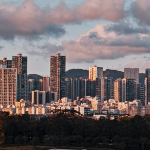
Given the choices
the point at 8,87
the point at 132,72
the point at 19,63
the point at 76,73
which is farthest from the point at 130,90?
the point at 76,73

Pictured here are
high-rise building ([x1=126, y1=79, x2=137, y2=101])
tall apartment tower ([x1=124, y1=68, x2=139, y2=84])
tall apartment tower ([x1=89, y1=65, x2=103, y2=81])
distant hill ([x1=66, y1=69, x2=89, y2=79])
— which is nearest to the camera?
high-rise building ([x1=126, y1=79, x2=137, y2=101])

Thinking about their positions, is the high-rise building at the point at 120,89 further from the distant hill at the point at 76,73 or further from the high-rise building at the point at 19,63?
the distant hill at the point at 76,73

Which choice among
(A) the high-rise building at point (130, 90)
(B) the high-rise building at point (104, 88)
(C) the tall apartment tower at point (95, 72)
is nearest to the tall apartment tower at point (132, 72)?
(C) the tall apartment tower at point (95, 72)

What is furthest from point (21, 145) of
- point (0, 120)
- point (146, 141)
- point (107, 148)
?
point (146, 141)

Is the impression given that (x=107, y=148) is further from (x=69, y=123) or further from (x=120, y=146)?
(x=69, y=123)

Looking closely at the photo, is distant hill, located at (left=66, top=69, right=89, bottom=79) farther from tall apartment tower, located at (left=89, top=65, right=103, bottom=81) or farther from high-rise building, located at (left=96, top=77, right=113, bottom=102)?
high-rise building, located at (left=96, top=77, right=113, bottom=102)

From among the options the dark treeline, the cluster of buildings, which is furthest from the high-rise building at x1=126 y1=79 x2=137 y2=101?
the dark treeline

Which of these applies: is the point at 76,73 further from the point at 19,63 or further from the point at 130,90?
the point at 19,63
